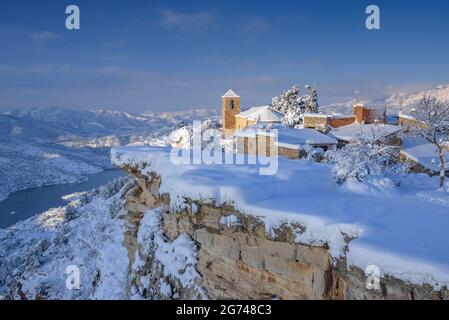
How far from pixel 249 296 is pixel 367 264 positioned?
2.64m

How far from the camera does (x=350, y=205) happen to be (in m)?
7.75

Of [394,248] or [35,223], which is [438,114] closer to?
[394,248]

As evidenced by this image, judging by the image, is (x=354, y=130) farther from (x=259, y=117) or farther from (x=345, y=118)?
(x=259, y=117)

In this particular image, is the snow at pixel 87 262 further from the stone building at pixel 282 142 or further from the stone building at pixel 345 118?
the stone building at pixel 345 118

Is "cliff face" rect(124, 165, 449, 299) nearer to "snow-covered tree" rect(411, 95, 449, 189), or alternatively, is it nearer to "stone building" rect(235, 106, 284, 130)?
"snow-covered tree" rect(411, 95, 449, 189)

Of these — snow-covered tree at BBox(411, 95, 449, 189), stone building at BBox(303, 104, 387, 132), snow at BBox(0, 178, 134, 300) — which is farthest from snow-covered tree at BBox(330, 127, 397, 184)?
stone building at BBox(303, 104, 387, 132)

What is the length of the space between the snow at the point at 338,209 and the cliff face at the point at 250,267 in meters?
0.17

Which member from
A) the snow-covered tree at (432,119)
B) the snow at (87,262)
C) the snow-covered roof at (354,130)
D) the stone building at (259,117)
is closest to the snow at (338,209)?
the snow-covered tree at (432,119)

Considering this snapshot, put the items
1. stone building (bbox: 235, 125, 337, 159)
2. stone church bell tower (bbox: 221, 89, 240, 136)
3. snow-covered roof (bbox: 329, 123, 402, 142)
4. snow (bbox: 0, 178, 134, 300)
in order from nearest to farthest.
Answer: snow (bbox: 0, 178, 134, 300) → stone building (bbox: 235, 125, 337, 159) → snow-covered roof (bbox: 329, 123, 402, 142) → stone church bell tower (bbox: 221, 89, 240, 136)

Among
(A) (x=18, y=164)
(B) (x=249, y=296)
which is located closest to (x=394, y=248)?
(B) (x=249, y=296)

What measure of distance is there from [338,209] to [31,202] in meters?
80.6

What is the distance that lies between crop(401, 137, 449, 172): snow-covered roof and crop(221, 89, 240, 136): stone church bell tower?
19.1 meters

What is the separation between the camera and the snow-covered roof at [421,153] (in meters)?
17.3

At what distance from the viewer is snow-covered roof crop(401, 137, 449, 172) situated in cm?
1730
